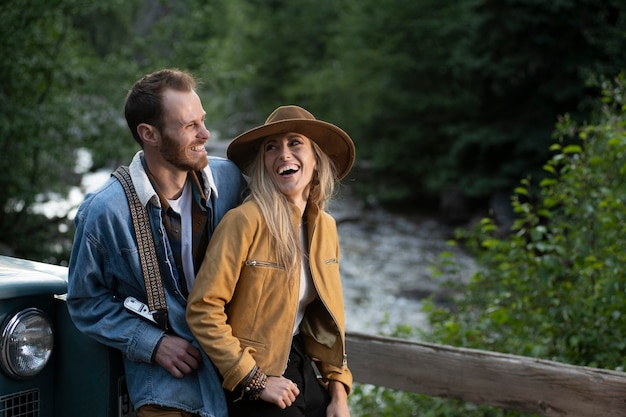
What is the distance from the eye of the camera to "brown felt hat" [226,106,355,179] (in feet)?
8.61

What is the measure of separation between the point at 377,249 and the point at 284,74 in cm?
1384

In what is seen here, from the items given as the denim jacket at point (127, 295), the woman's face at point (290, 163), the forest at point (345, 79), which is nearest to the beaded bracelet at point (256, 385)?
the denim jacket at point (127, 295)

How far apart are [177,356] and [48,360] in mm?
459

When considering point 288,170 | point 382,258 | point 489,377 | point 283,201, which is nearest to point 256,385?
point 283,201

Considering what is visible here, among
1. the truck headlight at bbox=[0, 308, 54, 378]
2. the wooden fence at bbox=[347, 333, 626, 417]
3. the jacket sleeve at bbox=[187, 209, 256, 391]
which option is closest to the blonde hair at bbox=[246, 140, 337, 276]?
the jacket sleeve at bbox=[187, 209, 256, 391]

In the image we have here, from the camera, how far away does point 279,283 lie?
250 centimetres

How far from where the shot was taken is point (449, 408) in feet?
15.6

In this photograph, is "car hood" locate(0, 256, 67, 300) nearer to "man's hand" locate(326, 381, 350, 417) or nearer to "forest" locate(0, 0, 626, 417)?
"man's hand" locate(326, 381, 350, 417)

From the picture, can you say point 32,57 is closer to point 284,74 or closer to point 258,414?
point 258,414

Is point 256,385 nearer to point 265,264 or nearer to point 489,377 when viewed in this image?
point 265,264

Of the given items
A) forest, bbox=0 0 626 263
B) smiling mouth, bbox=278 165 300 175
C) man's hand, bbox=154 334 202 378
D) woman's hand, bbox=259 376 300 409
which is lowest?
woman's hand, bbox=259 376 300 409

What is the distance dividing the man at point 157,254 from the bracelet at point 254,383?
108 millimetres

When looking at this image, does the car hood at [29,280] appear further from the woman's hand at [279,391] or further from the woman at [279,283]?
the woman's hand at [279,391]

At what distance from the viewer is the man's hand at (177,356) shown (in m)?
2.39
